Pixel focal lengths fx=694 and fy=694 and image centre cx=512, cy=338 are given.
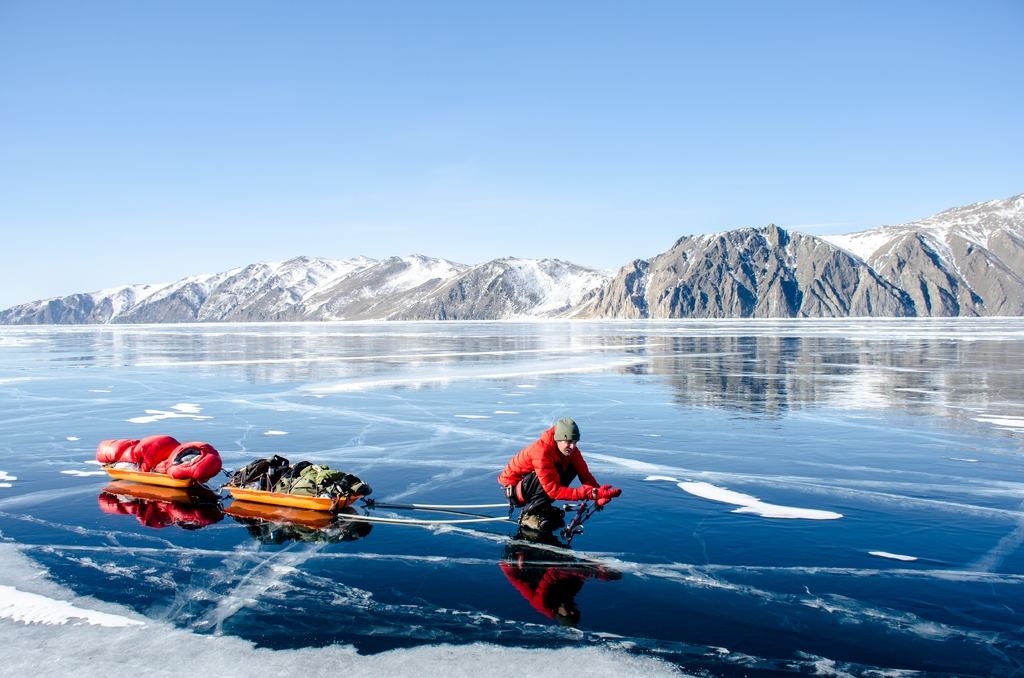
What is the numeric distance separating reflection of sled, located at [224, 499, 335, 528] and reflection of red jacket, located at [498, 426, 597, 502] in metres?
3.30

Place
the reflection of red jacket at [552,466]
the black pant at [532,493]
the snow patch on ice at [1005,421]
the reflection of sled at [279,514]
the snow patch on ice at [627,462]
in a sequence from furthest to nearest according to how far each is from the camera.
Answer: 1. the snow patch on ice at [1005,421]
2. the snow patch on ice at [627,462]
3. the reflection of sled at [279,514]
4. the black pant at [532,493]
5. the reflection of red jacket at [552,466]

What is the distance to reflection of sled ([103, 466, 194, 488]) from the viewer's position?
13.0m

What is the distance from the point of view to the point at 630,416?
65.4 ft

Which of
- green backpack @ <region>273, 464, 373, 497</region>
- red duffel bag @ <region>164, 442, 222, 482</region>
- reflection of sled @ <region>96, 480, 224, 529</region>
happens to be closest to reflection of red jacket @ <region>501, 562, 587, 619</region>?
green backpack @ <region>273, 464, 373, 497</region>

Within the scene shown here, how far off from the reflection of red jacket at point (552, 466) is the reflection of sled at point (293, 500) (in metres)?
2.95

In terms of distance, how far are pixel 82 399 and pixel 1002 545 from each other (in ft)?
87.3

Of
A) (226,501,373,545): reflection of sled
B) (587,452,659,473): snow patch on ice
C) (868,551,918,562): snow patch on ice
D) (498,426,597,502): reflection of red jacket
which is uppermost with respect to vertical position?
(498,426,597,502): reflection of red jacket

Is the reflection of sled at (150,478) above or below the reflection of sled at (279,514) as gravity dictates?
above

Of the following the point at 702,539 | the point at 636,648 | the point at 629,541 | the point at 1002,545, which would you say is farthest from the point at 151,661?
the point at 1002,545

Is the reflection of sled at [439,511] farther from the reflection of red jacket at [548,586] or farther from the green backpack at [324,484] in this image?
the reflection of red jacket at [548,586]

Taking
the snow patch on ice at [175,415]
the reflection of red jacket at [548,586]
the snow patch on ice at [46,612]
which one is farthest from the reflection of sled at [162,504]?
the snow patch on ice at [175,415]

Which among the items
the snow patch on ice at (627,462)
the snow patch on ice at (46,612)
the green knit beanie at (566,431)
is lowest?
the snow patch on ice at (46,612)

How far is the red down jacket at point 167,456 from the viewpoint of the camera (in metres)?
12.9

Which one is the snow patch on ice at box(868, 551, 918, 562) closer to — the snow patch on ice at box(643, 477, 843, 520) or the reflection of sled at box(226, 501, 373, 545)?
the snow patch on ice at box(643, 477, 843, 520)
